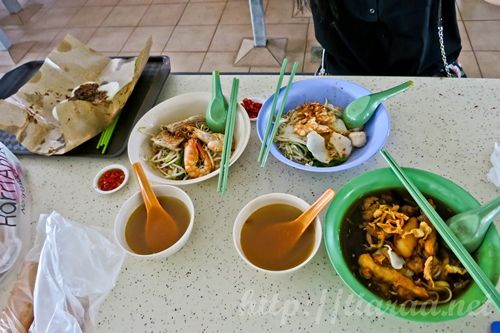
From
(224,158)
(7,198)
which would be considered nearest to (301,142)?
(224,158)

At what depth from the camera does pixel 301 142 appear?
2.91ft

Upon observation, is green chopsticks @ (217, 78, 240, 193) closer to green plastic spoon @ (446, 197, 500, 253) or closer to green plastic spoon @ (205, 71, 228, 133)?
green plastic spoon @ (205, 71, 228, 133)

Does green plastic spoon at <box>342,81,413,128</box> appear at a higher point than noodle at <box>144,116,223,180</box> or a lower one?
higher

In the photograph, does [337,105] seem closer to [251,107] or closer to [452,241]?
[251,107]

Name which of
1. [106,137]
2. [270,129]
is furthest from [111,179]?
[270,129]

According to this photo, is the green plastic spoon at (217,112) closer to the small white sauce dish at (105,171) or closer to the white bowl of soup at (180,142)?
the white bowl of soup at (180,142)

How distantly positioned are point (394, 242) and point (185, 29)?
106 inches

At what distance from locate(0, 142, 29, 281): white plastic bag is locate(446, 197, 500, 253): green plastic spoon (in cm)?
91

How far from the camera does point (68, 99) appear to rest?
109 centimetres

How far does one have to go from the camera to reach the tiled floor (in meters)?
2.46

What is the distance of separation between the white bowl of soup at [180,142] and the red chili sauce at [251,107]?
0.22ft

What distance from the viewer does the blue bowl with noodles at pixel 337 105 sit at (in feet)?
2.69

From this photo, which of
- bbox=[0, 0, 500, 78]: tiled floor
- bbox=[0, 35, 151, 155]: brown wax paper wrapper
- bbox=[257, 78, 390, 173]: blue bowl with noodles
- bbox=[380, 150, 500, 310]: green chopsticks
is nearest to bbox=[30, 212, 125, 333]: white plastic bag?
bbox=[0, 35, 151, 155]: brown wax paper wrapper

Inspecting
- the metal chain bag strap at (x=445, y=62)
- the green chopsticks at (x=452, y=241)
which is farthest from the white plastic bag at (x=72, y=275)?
the metal chain bag strap at (x=445, y=62)
